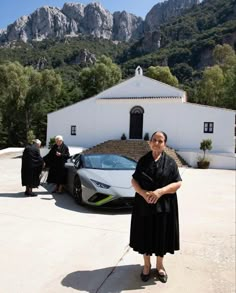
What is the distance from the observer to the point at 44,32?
394 ft

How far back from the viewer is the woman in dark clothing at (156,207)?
343cm

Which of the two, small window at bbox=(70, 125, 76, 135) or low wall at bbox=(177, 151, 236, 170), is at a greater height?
small window at bbox=(70, 125, 76, 135)

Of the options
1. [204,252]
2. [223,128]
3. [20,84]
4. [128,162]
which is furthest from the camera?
[20,84]

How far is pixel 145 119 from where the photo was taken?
2648 cm

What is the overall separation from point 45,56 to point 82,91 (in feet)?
126

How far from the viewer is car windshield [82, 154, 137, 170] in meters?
8.26

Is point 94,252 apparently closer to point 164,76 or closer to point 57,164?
point 57,164

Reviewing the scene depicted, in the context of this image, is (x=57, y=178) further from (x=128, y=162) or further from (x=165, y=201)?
(x=165, y=201)

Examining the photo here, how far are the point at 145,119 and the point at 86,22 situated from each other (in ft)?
366

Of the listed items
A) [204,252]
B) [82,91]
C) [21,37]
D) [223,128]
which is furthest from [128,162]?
[21,37]

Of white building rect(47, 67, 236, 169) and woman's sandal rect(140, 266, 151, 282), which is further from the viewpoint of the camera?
white building rect(47, 67, 236, 169)

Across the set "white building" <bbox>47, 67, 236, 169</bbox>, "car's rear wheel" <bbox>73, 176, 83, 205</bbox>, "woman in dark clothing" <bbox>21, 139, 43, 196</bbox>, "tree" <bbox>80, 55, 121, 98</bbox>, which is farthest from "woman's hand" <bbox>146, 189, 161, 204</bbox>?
"tree" <bbox>80, 55, 121, 98</bbox>

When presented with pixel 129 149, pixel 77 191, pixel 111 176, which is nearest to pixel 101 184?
pixel 111 176

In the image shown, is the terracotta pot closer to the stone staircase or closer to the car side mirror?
the stone staircase
